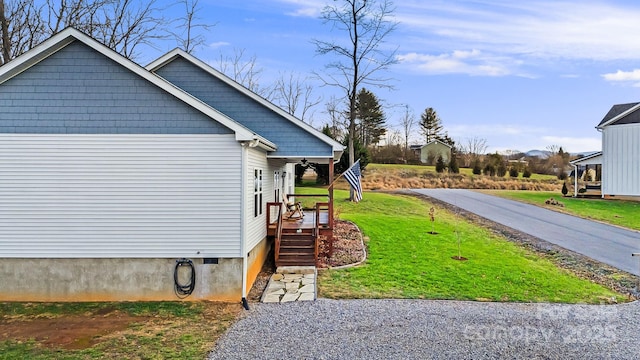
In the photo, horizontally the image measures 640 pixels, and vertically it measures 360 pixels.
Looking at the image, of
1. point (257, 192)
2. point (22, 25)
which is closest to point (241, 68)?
point (22, 25)

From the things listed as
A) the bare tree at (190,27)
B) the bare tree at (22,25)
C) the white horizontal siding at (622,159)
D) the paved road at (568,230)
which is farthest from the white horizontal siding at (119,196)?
the bare tree at (190,27)

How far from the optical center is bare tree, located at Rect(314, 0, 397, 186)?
25.1 metres

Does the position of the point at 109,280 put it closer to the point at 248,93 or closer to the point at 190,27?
the point at 248,93

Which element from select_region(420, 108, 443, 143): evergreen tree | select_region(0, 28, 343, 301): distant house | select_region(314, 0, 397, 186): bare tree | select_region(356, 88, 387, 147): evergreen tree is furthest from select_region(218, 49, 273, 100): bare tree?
select_region(420, 108, 443, 143): evergreen tree

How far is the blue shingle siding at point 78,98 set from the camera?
29.1ft

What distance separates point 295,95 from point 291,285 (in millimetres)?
32597

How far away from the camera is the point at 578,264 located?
1258 cm

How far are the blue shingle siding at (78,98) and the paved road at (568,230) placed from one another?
1417 centimetres

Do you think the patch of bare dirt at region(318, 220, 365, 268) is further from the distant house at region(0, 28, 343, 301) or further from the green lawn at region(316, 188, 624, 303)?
the distant house at region(0, 28, 343, 301)

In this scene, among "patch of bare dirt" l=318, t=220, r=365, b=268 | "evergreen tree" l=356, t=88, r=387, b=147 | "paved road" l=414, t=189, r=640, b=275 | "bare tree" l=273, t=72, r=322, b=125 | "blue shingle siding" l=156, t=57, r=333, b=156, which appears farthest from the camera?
"evergreen tree" l=356, t=88, r=387, b=147


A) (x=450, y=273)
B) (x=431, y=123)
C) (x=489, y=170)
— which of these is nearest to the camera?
(x=450, y=273)

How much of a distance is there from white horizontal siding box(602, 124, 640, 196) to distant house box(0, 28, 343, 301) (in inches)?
257

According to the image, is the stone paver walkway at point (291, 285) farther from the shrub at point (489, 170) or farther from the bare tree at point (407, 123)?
the bare tree at point (407, 123)

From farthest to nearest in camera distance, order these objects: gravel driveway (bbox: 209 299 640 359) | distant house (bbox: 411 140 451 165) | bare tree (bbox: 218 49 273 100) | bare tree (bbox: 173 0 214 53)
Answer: distant house (bbox: 411 140 451 165) → bare tree (bbox: 218 49 273 100) → bare tree (bbox: 173 0 214 53) → gravel driveway (bbox: 209 299 640 359)
